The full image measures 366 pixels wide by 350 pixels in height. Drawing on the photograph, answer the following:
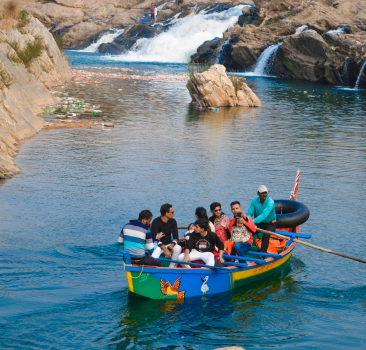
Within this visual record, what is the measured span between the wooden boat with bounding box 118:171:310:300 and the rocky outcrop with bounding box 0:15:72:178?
32.9 feet

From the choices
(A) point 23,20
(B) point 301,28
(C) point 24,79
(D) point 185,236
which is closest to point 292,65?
(B) point 301,28

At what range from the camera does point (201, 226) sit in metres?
12.4

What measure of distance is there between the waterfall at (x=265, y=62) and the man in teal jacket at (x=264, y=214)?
2045 inches

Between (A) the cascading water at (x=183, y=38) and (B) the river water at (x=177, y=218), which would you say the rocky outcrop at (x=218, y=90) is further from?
(A) the cascading water at (x=183, y=38)

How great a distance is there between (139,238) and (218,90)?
28.8 meters

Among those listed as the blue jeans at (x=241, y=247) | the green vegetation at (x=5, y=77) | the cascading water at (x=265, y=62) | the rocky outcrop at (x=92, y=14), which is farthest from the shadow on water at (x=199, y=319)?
the rocky outcrop at (x=92, y=14)

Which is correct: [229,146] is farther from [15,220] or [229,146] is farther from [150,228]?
[150,228]

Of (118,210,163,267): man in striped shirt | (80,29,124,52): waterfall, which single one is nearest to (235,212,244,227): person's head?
(118,210,163,267): man in striped shirt

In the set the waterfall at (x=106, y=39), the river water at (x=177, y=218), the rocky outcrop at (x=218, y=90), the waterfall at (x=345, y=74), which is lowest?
the river water at (x=177, y=218)

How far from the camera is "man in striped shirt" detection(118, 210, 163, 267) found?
11953 mm

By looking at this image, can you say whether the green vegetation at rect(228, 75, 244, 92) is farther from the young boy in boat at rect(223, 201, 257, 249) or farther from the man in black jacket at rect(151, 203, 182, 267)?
the man in black jacket at rect(151, 203, 182, 267)

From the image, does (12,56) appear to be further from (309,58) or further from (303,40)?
(309,58)

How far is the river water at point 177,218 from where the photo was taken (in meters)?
11.4

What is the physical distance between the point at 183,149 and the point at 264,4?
54.9m
